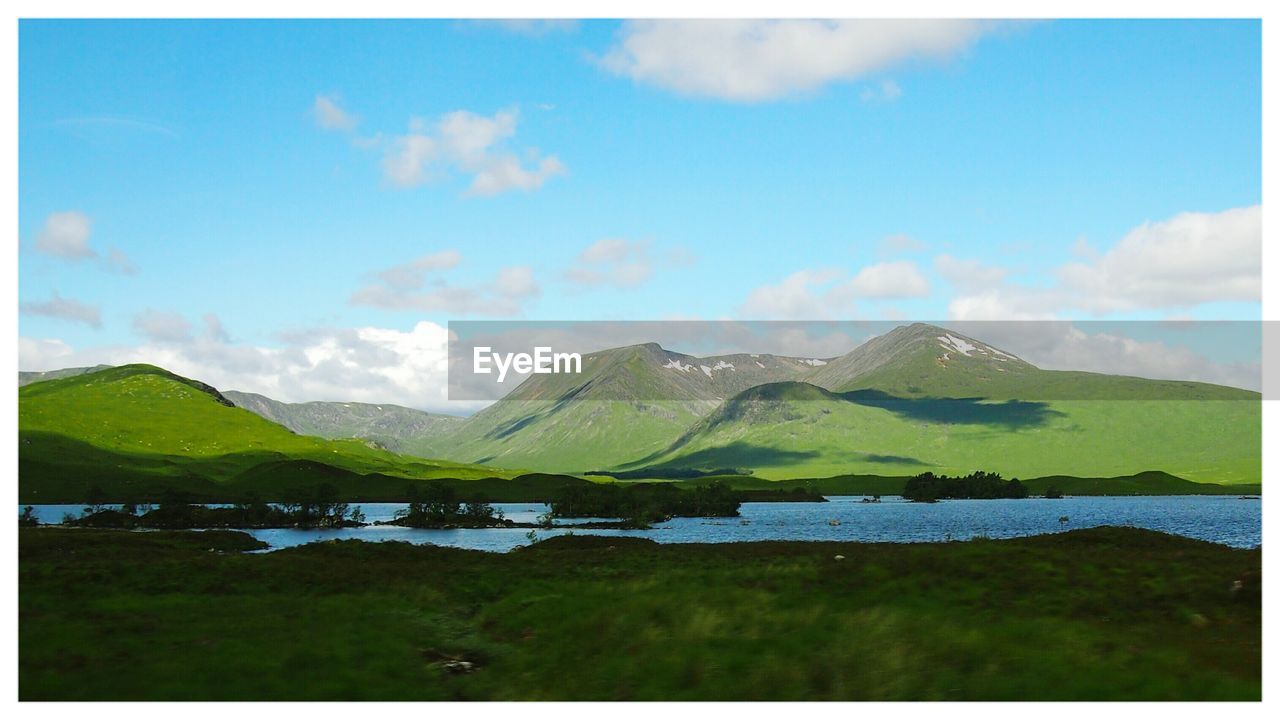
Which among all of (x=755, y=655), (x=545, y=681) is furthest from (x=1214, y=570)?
(x=545, y=681)

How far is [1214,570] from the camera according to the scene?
33344 mm

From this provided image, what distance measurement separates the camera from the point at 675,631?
28266 millimetres

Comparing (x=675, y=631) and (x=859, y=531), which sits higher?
(x=675, y=631)

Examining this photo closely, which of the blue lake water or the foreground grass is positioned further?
the blue lake water

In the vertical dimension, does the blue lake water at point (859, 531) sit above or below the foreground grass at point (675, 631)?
below

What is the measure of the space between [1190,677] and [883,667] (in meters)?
7.36

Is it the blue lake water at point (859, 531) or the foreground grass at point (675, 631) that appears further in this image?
the blue lake water at point (859, 531)

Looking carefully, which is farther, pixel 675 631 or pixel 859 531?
pixel 859 531

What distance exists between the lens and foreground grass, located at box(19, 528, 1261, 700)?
73.5 feet

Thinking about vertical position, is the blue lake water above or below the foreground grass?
below

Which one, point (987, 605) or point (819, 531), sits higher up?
point (987, 605)

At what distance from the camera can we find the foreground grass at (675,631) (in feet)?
73.5

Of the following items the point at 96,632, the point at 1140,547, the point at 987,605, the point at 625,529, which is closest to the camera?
the point at 96,632
